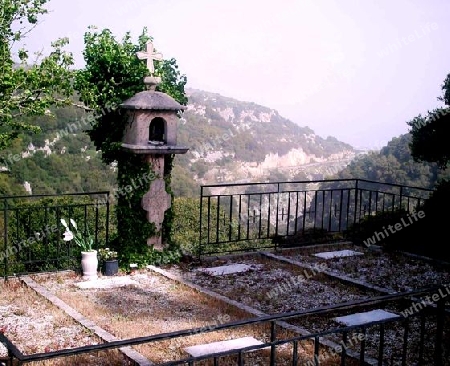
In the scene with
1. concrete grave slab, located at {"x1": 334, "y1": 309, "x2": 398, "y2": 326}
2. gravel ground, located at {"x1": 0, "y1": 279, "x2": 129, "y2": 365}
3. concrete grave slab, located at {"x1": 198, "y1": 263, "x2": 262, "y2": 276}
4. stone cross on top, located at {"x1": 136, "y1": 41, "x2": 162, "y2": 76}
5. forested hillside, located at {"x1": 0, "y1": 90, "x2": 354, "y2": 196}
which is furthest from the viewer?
forested hillside, located at {"x1": 0, "y1": 90, "x2": 354, "y2": 196}

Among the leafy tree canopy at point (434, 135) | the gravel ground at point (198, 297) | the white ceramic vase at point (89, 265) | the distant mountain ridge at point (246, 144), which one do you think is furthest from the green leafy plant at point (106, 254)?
the distant mountain ridge at point (246, 144)

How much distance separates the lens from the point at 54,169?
27.7 metres

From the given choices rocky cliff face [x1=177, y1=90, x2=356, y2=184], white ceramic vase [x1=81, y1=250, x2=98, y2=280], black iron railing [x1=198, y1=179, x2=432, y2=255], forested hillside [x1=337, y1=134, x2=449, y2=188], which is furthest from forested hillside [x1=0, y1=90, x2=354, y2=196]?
forested hillside [x1=337, y1=134, x2=449, y2=188]

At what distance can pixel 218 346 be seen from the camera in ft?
16.2

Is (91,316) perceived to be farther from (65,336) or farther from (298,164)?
(298,164)

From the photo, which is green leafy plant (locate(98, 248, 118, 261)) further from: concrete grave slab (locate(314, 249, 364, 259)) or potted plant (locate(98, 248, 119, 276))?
concrete grave slab (locate(314, 249, 364, 259))

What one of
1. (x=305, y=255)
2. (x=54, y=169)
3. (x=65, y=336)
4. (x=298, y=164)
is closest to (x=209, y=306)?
(x=65, y=336)

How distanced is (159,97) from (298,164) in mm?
47519

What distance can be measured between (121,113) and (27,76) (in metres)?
4.35

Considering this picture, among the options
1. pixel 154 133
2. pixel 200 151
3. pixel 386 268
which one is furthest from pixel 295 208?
pixel 200 151

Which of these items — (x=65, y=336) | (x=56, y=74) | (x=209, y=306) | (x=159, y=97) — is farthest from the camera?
(x=56, y=74)

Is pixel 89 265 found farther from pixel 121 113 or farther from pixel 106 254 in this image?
pixel 121 113

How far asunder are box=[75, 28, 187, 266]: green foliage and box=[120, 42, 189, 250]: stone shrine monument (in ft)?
0.36

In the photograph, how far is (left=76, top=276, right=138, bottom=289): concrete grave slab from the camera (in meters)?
7.27
